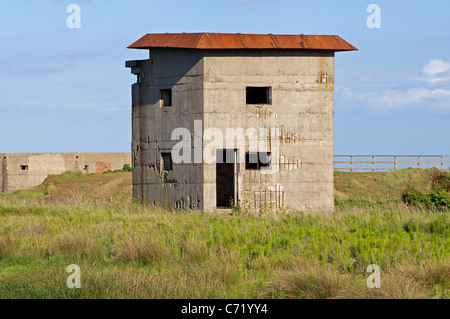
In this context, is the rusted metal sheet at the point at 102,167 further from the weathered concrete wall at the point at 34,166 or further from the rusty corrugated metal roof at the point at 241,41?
the rusty corrugated metal roof at the point at 241,41

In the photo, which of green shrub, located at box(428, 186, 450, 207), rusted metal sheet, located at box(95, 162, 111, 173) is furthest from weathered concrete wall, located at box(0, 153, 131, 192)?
green shrub, located at box(428, 186, 450, 207)

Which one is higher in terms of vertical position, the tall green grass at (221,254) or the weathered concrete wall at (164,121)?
the weathered concrete wall at (164,121)

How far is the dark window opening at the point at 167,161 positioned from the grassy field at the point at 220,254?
1.83m

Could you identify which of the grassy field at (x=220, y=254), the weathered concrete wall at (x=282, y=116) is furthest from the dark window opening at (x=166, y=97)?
the grassy field at (x=220, y=254)

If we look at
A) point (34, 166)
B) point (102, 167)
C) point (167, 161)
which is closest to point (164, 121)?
point (167, 161)

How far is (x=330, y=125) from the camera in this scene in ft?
68.9

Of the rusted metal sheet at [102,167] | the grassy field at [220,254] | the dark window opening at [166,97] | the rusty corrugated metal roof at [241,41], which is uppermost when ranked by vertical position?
the rusty corrugated metal roof at [241,41]

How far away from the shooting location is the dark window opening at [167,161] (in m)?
21.2

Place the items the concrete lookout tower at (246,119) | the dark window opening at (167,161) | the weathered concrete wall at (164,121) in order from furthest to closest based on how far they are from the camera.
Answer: the dark window opening at (167,161) < the weathered concrete wall at (164,121) < the concrete lookout tower at (246,119)

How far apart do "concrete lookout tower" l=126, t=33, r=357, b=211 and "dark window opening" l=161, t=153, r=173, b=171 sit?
4cm

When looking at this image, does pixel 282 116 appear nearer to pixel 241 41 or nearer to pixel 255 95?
pixel 241 41

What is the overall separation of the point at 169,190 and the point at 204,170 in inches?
68.7
